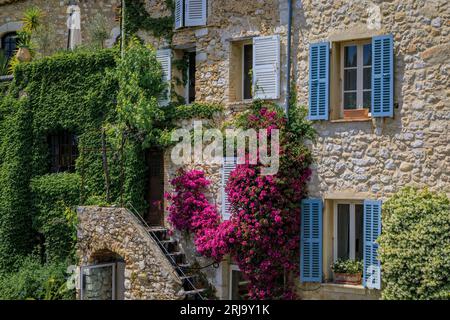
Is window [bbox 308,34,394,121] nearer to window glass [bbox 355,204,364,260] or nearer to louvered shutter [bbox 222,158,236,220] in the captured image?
window glass [bbox 355,204,364,260]

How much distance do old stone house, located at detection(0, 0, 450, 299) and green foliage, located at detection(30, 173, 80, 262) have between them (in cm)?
224

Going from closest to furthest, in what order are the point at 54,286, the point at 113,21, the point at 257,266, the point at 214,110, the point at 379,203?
the point at 379,203 → the point at 257,266 → the point at 214,110 → the point at 54,286 → the point at 113,21

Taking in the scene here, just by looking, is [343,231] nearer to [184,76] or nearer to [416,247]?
[416,247]

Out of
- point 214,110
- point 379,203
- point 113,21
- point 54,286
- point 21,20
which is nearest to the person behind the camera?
point 379,203

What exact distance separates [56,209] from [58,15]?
8027mm

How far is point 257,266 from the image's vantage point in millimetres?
15633

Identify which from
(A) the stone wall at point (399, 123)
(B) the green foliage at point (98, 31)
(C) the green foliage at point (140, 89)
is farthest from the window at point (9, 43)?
(A) the stone wall at point (399, 123)

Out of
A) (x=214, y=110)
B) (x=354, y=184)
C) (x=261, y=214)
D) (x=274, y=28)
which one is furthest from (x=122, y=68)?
(x=354, y=184)

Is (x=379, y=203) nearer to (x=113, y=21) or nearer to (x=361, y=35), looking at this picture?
(x=361, y=35)

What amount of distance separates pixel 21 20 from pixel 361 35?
47.7 ft

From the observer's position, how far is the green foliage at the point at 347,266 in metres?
15.0

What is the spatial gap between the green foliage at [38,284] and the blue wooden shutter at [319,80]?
274 inches

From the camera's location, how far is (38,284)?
61.0 ft

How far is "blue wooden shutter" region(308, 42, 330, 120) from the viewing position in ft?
50.4
